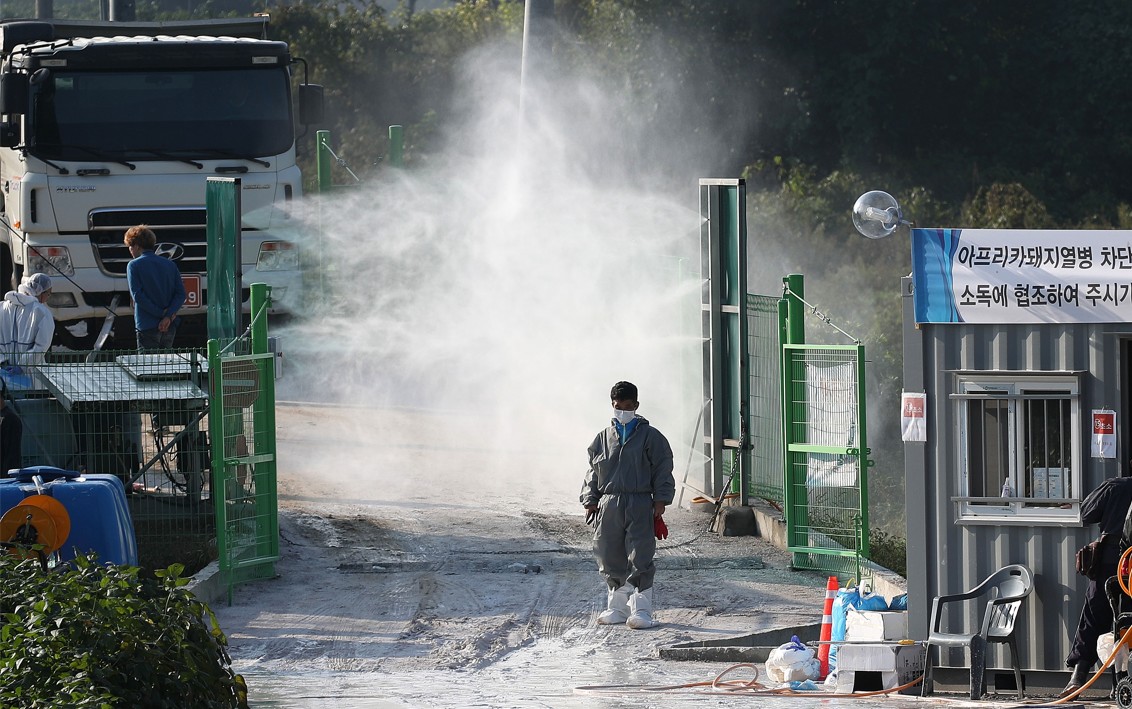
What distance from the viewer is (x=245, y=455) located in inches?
456

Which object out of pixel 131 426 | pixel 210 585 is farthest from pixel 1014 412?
pixel 131 426

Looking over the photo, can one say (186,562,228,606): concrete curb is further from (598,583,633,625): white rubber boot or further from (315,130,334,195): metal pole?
(315,130,334,195): metal pole

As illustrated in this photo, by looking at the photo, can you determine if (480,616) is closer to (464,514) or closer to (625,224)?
(464,514)

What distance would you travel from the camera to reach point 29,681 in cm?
563

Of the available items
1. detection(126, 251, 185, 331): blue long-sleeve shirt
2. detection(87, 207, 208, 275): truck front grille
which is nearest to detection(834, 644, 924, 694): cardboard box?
detection(126, 251, 185, 331): blue long-sleeve shirt

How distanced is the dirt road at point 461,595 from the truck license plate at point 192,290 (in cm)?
186

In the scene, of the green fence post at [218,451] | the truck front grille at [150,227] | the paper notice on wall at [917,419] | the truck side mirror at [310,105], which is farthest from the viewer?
the truck side mirror at [310,105]

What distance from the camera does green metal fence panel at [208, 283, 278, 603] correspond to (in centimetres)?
1109

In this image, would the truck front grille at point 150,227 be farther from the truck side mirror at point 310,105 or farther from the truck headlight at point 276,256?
the truck side mirror at point 310,105

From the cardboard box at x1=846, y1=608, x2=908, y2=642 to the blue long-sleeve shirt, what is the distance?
7286 mm

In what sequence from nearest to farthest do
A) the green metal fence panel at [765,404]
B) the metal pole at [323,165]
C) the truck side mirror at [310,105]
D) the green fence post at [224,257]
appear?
the green fence post at [224,257], the green metal fence panel at [765,404], the truck side mirror at [310,105], the metal pole at [323,165]

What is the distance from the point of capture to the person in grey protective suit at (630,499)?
10.4m

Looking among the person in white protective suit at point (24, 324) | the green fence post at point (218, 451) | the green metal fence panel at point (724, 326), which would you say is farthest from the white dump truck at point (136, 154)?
the green fence post at point (218, 451)

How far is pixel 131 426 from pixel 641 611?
397 centimetres
